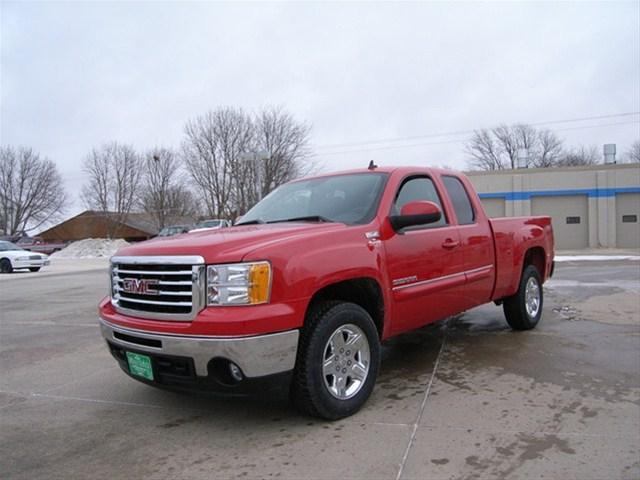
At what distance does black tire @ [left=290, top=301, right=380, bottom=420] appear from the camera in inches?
135

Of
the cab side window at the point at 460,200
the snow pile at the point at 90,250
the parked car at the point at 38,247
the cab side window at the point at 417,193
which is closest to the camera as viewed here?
the cab side window at the point at 417,193

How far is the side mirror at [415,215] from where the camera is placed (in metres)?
4.11

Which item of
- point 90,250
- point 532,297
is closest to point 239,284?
point 532,297

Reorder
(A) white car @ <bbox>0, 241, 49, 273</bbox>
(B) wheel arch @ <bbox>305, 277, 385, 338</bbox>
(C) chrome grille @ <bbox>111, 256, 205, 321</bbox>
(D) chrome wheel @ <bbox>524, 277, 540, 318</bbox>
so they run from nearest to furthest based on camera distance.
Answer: (C) chrome grille @ <bbox>111, 256, 205, 321</bbox> → (B) wheel arch @ <bbox>305, 277, 385, 338</bbox> → (D) chrome wheel @ <bbox>524, 277, 540, 318</bbox> → (A) white car @ <bbox>0, 241, 49, 273</bbox>

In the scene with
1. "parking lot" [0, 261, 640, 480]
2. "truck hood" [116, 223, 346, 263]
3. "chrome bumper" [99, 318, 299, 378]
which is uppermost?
"truck hood" [116, 223, 346, 263]

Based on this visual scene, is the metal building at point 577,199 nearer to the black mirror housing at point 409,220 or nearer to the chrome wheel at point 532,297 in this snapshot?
the chrome wheel at point 532,297

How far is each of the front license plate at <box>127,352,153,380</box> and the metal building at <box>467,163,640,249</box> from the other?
28.7 metres

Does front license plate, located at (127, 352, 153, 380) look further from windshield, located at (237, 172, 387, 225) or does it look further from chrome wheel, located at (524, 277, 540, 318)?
chrome wheel, located at (524, 277, 540, 318)

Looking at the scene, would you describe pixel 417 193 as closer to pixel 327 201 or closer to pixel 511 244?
pixel 327 201

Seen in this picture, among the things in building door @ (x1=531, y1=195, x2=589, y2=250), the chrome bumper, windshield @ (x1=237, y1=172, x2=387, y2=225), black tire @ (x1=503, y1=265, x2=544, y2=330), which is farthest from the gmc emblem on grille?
building door @ (x1=531, y1=195, x2=589, y2=250)

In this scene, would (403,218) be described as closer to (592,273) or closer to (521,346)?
(521,346)

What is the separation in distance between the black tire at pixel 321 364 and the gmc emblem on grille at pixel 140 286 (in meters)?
1.05

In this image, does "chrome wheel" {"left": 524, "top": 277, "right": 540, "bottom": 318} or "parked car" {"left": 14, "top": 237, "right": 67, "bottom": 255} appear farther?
"parked car" {"left": 14, "top": 237, "right": 67, "bottom": 255}

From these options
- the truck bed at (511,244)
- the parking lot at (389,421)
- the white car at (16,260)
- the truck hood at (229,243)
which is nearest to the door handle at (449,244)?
the truck bed at (511,244)
